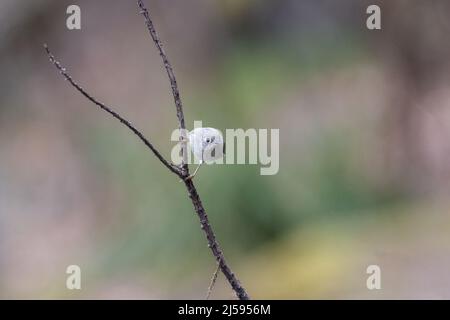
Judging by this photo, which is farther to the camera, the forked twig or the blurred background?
the blurred background

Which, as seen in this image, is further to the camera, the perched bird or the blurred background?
the blurred background

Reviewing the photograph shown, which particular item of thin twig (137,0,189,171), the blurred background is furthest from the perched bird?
the blurred background

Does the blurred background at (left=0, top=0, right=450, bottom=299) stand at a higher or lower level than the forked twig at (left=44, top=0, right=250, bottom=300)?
higher

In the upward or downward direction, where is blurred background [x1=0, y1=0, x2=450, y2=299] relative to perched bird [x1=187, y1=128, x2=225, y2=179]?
upward

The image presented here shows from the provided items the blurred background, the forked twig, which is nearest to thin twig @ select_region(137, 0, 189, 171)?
the forked twig

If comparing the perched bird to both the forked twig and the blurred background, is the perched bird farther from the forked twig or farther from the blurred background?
the blurred background

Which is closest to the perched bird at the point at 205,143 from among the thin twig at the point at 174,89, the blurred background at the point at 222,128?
the thin twig at the point at 174,89
